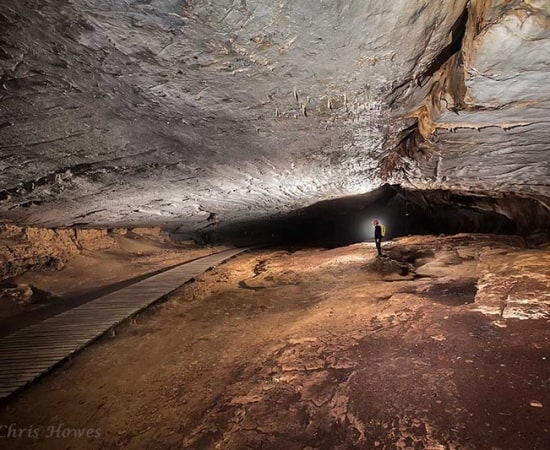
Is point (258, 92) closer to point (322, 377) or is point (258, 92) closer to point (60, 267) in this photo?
point (322, 377)

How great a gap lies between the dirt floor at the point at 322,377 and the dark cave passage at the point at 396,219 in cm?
510

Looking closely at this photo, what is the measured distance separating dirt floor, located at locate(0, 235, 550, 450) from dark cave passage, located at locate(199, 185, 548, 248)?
5104 mm

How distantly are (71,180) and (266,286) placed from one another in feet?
12.7

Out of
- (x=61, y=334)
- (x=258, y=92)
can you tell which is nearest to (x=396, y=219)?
(x=258, y=92)

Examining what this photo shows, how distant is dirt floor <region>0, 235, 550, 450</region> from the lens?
6.98 ft

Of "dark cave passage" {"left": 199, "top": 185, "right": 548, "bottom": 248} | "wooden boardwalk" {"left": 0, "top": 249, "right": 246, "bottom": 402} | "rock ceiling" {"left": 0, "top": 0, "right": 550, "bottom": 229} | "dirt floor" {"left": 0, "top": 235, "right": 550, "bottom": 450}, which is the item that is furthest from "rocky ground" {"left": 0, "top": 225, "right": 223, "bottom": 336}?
"dark cave passage" {"left": 199, "top": 185, "right": 548, "bottom": 248}

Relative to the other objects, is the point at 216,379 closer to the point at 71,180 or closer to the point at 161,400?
the point at 161,400

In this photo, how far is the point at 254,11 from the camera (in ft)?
6.95

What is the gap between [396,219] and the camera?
19.4 metres

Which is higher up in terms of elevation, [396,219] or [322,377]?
[322,377]

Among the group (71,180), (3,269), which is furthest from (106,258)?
(71,180)

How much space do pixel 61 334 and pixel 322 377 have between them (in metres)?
3.43

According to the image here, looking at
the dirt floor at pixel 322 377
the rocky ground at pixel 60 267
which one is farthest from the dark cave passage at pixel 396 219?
the dirt floor at pixel 322 377

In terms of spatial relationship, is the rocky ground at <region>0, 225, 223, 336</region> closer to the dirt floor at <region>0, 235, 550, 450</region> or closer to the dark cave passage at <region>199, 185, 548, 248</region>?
the dirt floor at <region>0, 235, 550, 450</region>
